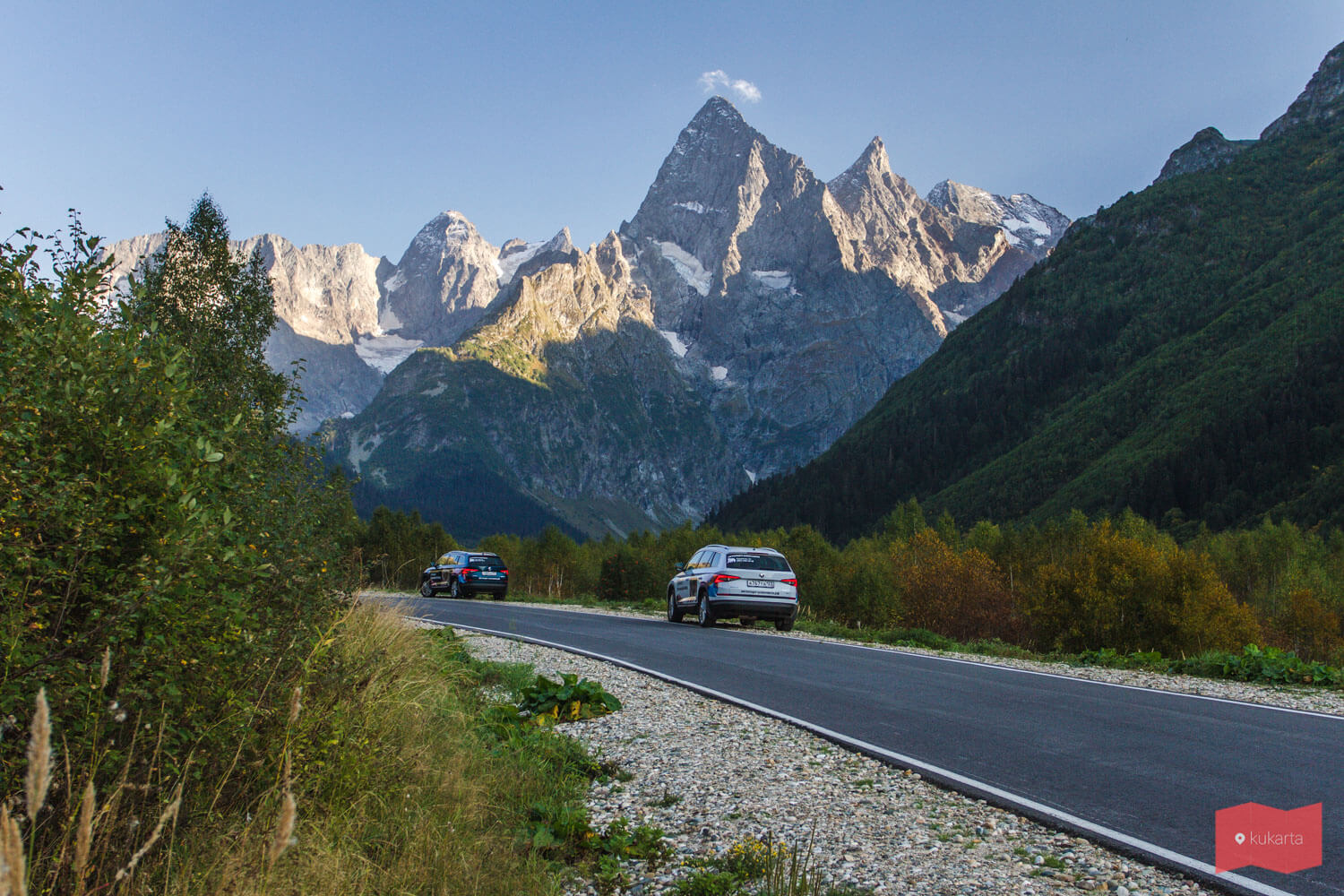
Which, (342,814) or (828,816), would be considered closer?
(342,814)

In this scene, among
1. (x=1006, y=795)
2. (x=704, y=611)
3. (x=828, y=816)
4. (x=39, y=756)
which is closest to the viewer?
(x=39, y=756)

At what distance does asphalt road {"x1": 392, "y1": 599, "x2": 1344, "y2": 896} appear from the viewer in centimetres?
507

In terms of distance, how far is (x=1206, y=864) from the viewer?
4.45 m

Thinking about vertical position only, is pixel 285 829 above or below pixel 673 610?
above

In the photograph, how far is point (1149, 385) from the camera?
122m

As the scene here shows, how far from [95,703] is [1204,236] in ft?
645

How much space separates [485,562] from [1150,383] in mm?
117464

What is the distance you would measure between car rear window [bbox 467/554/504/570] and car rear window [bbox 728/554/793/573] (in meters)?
15.9

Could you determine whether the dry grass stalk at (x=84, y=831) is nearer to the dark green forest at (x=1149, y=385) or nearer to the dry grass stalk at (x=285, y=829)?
the dry grass stalk at (x=285, y=829)

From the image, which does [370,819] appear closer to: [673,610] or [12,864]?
[12,864]

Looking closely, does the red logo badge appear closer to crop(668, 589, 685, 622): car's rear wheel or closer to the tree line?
the tree line

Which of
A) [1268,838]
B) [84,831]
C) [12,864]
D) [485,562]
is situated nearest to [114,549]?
[84,831]

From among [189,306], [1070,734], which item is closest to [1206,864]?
[1070,734]

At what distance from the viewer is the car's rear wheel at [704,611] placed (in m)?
20.2
